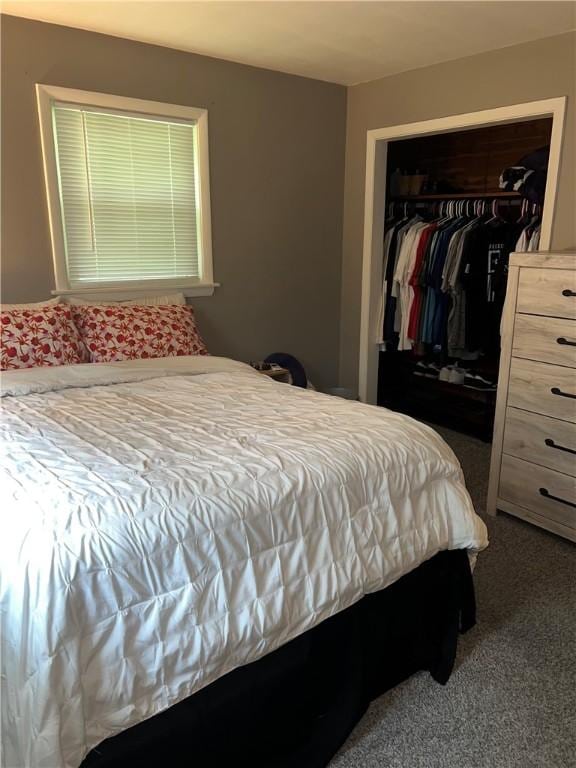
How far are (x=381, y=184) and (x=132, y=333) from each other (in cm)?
200

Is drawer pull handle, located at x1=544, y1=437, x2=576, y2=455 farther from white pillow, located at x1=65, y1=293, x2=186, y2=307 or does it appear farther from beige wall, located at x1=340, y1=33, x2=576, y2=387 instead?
white pillow, located at x1=65, y1=293, x2=186, y2=307

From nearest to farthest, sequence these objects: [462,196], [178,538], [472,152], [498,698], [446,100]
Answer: [178,538], [498,698], [446,100], [462,196], [472,152]

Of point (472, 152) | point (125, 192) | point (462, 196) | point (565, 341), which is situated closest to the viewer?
point (565, 341)

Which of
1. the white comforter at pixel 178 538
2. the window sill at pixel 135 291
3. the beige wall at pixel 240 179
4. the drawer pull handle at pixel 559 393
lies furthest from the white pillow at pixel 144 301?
the drawer pull handle at pixel 559 393

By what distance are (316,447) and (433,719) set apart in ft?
2.88

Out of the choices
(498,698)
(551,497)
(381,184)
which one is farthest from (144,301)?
(498,698)

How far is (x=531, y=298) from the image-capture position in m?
2.58

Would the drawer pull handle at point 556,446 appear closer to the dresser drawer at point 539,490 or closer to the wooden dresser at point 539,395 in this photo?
the wooden dresser at point 539,395

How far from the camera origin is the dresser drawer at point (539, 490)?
257cm

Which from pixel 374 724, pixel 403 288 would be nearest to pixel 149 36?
pixel 403 288

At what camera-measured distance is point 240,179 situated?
351 centimetres

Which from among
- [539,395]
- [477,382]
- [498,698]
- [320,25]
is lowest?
[498,698]

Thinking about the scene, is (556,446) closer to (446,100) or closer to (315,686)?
(315,686)

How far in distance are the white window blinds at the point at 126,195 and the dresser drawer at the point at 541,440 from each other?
196 cm
